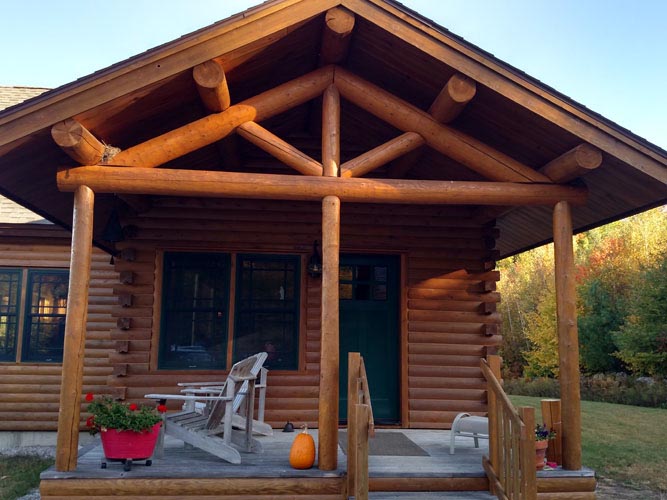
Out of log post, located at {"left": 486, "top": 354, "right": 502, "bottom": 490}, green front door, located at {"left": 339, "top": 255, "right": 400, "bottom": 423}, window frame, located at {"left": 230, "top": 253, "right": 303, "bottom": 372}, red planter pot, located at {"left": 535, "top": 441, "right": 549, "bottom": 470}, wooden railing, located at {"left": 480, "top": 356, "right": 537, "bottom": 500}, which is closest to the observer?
wooden railing, located at {"left": 480, "top": 356, "right": 537, "bottom": 500}

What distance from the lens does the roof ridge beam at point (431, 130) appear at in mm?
6289

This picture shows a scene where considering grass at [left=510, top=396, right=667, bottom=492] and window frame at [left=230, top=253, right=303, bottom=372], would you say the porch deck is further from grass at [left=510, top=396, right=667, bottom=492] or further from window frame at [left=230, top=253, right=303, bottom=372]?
grass at [left=510, top=396, right=667, bottom=492]

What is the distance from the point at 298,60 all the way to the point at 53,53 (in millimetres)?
31414

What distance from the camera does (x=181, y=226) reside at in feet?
27.0

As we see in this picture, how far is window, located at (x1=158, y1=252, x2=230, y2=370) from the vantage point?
8078 mm

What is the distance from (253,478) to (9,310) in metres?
6.64

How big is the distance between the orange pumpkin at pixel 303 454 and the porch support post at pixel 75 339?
5.89 ft

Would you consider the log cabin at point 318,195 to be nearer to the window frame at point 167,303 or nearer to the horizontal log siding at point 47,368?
the window frame at point 167,303

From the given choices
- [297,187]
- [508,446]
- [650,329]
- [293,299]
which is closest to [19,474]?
[293,299]

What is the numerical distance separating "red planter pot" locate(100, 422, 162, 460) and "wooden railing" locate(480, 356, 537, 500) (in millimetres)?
2937

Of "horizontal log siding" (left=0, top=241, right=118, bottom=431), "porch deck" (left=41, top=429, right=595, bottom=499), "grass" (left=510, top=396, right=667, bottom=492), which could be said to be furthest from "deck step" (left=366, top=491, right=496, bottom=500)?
"horizontal log siding" (left=0, top=241, right=118, bottom=431)

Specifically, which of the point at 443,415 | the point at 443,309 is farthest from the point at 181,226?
the point at 443,415

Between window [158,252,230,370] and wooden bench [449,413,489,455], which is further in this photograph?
window [158,252,230,370]

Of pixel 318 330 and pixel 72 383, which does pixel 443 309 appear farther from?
pixel 72 383
